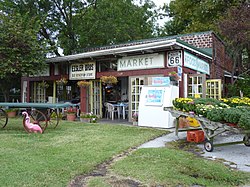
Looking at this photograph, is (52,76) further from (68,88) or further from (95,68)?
(95,68)

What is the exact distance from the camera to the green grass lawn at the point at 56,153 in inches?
157

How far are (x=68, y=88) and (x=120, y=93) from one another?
326cm

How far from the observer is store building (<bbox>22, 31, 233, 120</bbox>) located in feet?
34.2

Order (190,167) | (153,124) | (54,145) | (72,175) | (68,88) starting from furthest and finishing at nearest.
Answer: (68,88) → (153,124) → (54,145) → (190,167) → (72,175)

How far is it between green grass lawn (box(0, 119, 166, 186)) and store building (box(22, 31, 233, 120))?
3.37 m

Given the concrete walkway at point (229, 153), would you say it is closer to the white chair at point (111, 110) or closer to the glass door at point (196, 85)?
the glass door at point (196, 85)

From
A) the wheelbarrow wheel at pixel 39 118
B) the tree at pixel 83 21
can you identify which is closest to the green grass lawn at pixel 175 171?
the wheelbarrow wheel at pixel 39 118

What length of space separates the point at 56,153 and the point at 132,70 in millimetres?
6585

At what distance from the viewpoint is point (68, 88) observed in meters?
15.7

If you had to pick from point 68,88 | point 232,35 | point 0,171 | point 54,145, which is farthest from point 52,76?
point 0,171

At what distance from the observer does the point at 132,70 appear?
1136 cm

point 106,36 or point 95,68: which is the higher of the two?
point 106,36

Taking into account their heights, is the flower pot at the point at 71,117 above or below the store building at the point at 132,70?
below

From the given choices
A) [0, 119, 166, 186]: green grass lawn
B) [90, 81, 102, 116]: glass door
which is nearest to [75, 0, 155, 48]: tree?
[90, 81, 102, 116]: glass door
